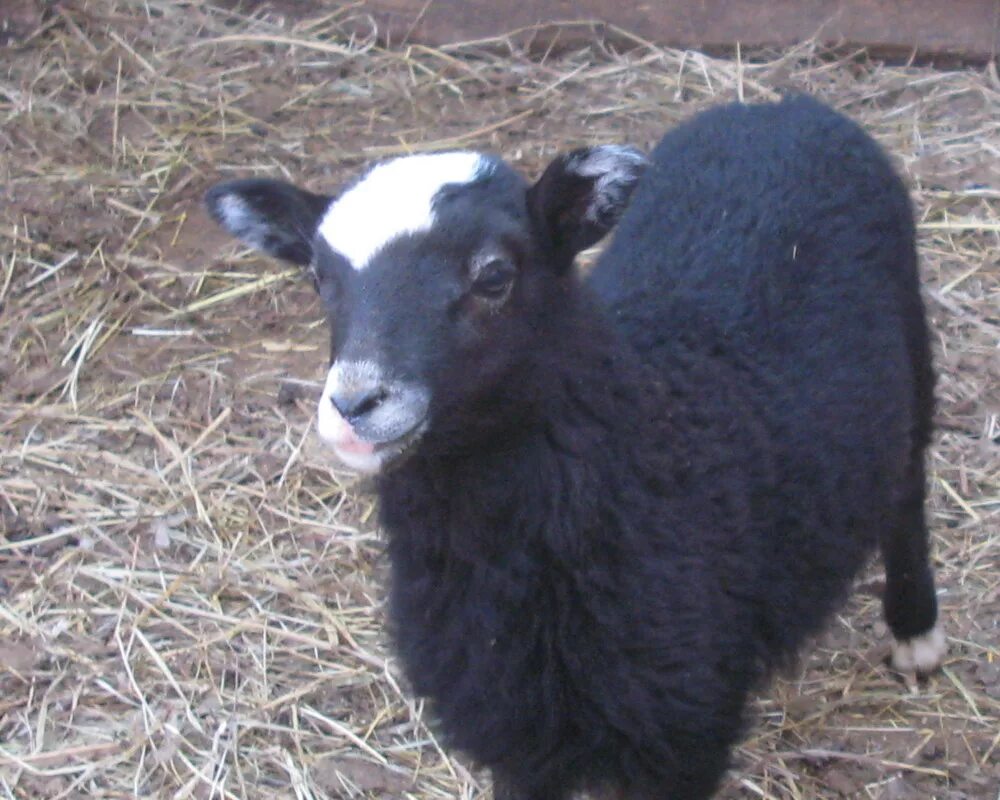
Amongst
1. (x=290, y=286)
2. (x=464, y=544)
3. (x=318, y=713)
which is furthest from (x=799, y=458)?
(x=290, y=286)

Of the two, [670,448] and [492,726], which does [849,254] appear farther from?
[492,726]

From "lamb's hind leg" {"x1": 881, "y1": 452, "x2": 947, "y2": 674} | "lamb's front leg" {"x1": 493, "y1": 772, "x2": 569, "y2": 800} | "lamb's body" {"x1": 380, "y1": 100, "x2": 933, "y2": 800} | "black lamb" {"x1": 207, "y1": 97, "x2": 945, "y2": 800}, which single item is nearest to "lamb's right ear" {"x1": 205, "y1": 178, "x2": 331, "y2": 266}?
"black lamb" {"x1": 207, "y1": 97, "x2": 945, "y2": 800}

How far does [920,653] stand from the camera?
424 cm

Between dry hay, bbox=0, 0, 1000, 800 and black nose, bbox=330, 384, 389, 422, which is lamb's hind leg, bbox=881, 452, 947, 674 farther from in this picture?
black nose, bbox=330, 384, 389, 422

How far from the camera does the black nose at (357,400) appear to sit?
2.68 meters

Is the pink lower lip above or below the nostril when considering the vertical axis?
below

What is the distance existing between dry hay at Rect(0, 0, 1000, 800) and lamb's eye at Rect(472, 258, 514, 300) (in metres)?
1.23

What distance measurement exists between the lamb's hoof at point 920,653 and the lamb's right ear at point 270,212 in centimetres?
219

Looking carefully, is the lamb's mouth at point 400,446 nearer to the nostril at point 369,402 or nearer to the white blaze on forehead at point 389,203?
the nostril at point 369,402

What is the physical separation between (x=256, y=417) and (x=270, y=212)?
2.01 meters

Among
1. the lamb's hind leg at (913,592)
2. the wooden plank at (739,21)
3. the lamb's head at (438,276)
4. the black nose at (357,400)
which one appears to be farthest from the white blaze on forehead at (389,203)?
the wooden plank at (739,21)

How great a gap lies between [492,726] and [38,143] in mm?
4320

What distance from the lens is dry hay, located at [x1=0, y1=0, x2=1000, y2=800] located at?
13.3 feet

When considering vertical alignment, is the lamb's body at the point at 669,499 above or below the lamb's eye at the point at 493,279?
below
